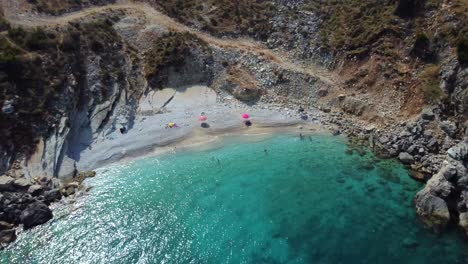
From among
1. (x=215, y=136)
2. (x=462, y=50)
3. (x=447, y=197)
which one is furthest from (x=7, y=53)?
(x=462, y=50)

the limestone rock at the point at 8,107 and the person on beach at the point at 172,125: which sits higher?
the limestone rock at the point at 8,107

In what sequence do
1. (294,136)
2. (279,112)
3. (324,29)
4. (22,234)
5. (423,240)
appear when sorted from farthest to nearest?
1. (324,29)
2. (279,112)
3. (294,136)
4. (22,234)
5. (423,240)

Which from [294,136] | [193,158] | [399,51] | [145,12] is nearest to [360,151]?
[294,136]

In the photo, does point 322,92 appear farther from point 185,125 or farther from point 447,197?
point 447,197

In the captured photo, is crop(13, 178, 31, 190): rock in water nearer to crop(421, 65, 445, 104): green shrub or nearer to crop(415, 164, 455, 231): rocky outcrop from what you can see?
crop(415, 164, 455, 231): rocky outcrop

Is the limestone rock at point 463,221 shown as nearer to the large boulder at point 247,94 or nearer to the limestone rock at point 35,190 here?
the large boulder at point 247,94

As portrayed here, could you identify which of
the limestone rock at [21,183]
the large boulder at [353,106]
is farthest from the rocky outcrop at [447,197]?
the limestone rock at [21,183]

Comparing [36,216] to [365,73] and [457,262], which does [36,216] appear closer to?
[457,262]
